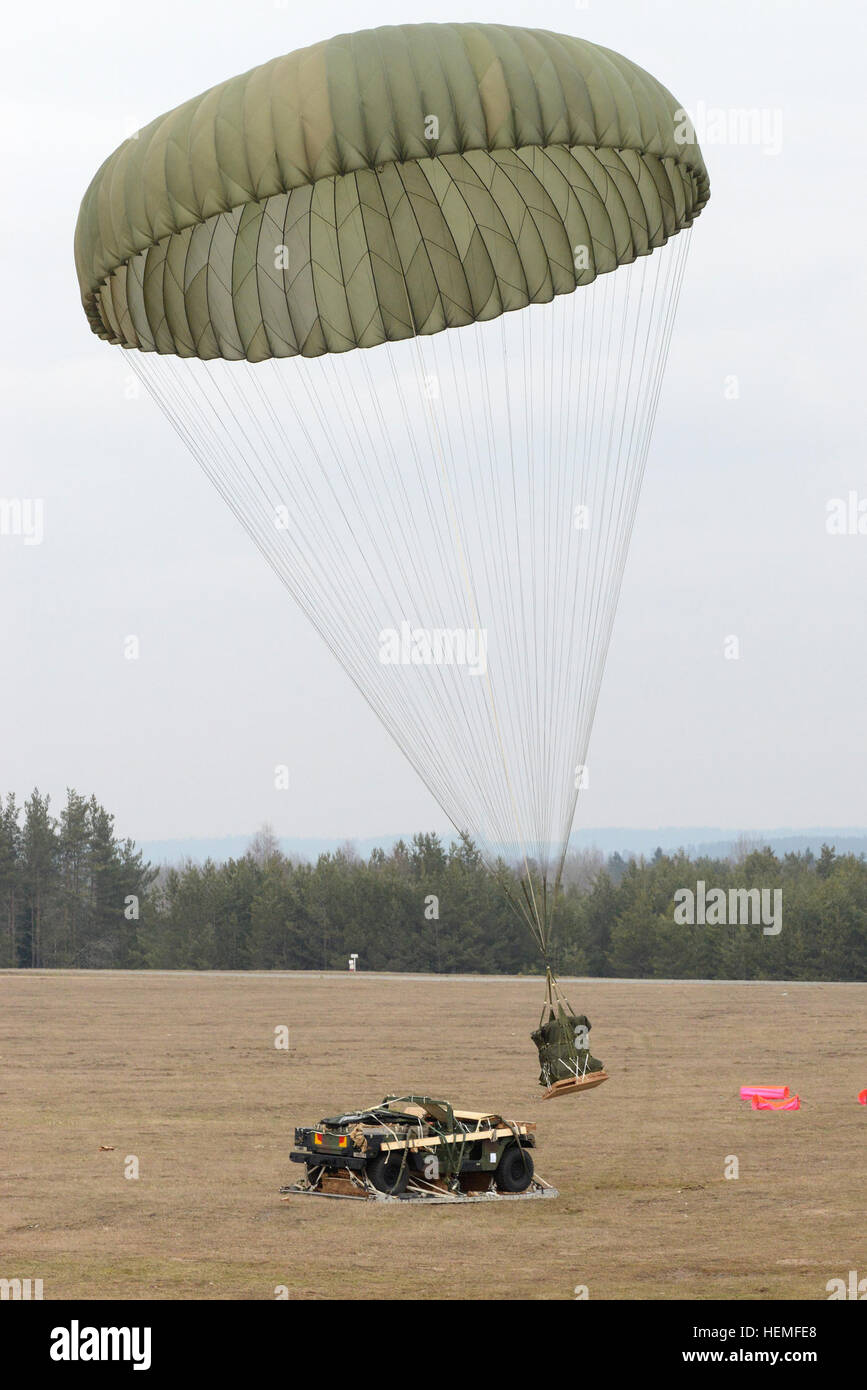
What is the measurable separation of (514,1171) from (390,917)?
184ft

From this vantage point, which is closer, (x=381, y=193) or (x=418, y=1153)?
(x=381, y=193)

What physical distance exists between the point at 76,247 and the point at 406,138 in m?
4.37

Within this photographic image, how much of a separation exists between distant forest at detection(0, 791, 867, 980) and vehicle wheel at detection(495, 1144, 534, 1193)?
47.4 m

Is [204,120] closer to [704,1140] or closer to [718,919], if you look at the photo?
[704,1140]

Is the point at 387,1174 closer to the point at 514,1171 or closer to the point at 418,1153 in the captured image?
the point at 418,1153

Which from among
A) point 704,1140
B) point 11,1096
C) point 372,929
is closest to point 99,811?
point 372,929

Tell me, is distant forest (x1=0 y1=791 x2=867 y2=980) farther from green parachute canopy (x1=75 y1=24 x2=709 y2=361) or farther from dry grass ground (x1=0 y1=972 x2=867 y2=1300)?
green parachute canopy (x1=75 y1=24 x2=709 y2=361)

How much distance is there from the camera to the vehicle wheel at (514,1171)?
57.1ft

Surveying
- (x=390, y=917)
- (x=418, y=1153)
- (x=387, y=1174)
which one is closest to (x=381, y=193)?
(x=418, y=1153)

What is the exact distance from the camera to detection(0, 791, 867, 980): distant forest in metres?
65.9

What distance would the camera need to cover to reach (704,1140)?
22922 mm

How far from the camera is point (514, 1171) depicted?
1752 centimetres

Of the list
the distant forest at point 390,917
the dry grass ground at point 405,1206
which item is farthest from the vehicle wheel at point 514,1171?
the distant forest at point 390,917
